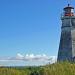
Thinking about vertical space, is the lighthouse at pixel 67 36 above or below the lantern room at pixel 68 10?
below

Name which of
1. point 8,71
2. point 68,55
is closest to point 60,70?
point 8,71

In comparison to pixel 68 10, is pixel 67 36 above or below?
below

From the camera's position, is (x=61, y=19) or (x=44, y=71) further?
(x=61, y=19)

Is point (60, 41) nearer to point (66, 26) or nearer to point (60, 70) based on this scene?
point (66, 26)

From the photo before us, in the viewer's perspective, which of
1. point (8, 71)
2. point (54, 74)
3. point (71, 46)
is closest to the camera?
point (54, 74)

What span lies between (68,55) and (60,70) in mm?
18071

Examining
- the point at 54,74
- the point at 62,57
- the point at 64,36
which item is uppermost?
the point at 64,36

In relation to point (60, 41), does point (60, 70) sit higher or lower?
lower

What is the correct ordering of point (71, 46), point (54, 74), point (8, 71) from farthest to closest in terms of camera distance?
point (71, 46) → point (8, 71) → point (54, 74)

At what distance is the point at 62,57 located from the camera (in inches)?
1396

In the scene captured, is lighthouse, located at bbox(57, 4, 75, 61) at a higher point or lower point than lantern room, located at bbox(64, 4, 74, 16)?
lower

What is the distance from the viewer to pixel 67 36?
3575cm

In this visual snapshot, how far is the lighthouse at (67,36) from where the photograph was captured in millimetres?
35263

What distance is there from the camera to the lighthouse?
3526 cm
